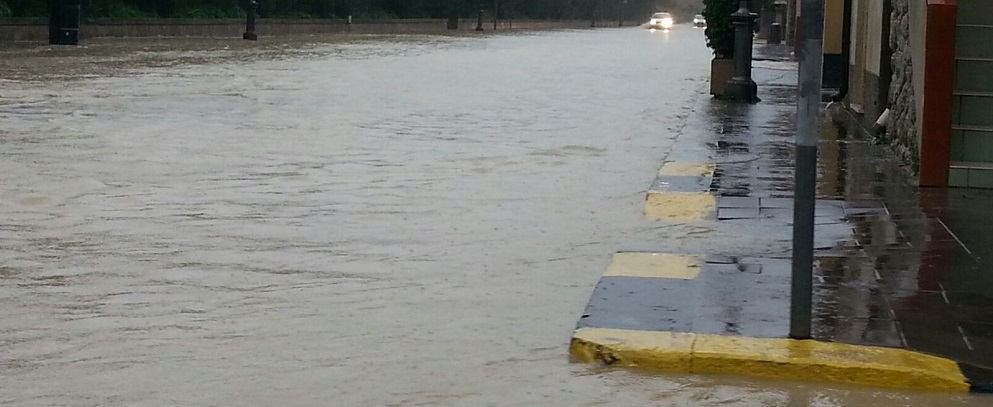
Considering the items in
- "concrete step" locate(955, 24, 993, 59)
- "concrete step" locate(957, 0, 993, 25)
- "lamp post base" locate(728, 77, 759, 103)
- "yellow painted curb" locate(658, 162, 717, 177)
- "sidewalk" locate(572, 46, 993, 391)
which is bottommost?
"sidewalk" locate(572, 46, 993, 391)

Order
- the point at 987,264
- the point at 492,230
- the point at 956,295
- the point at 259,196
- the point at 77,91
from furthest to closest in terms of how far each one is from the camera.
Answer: the point at 77,91 → the point at 259,196 → the point at 492,230 → the point at 987,264 → the point at 956,295

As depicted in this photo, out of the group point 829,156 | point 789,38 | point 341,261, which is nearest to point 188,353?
point 341,261

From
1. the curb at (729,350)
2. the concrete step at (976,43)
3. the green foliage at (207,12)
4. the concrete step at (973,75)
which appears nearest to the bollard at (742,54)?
the concrete step at (976,43)

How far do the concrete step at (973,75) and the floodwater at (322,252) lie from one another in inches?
99.0

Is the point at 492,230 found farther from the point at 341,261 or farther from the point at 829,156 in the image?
the point at 829,156

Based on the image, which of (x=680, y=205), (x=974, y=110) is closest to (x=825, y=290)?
(x=680, y=205)

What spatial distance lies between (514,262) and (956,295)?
8.11ft

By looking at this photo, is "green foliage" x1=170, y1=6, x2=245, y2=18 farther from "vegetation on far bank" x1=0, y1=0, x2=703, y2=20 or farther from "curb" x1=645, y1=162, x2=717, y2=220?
"curb" x1=645, y1=162, x2=717, y2=220

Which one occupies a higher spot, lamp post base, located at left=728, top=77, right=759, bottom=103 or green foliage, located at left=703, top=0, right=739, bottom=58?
green foliage, located at left=703, top=0, right=739, bottom=58

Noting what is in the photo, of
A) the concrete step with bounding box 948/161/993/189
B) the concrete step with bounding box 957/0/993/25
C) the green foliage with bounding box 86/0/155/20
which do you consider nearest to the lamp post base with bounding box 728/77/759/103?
the concrete step with bounding box 957/0/993/25

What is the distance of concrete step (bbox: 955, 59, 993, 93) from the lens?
1206 cm

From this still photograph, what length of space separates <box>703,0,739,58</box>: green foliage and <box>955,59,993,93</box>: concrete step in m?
10.5

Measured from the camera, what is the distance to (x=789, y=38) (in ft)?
170

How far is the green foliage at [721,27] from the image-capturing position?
22719 millimetres
